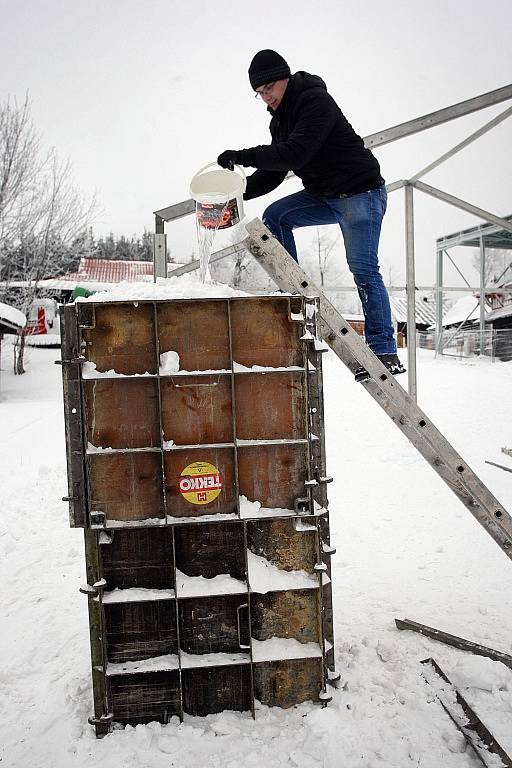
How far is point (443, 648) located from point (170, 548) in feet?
6.28

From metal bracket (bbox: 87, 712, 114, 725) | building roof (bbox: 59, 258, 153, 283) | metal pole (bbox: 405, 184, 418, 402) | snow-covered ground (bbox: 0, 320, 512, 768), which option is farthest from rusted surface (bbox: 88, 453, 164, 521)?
building roof (bbox: 59, 258, 153, 283)

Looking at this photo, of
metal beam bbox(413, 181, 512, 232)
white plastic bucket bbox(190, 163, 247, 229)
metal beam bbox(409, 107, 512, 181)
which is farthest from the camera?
metal beam bbox(413, 181, 512, 232)

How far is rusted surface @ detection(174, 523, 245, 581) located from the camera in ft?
9.20

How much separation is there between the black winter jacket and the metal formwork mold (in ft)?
3.58

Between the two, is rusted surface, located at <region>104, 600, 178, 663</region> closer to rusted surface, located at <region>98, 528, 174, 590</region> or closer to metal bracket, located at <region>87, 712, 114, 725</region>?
rusted surface, located at <region>98, 528, 174, 590</region>

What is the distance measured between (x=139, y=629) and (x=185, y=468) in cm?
88

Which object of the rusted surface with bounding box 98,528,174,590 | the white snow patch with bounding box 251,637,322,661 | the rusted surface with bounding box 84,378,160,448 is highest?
the rusted surface with bounding box 84,378,160,448

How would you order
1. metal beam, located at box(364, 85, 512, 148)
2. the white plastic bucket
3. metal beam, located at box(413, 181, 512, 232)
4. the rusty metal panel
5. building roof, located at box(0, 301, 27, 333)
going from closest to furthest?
the rusty metal panel, the white plastic bucket, metal beam, located at box(364, 85, 512, 148), metal beam, located at box(413, 181, 512, 232), building roof, located at box(0, 301, 27, 333)

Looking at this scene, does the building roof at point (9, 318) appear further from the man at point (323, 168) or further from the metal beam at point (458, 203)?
the man at point (323, 168)

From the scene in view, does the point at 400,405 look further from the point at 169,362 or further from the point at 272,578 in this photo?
the point at 169,362

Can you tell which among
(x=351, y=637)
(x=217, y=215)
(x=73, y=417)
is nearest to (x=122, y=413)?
(x=73, y=417)

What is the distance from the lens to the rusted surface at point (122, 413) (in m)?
2.65

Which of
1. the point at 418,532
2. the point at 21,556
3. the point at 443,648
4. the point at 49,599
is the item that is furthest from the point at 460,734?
the point at 21,556

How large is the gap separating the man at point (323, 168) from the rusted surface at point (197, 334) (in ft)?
3.57
